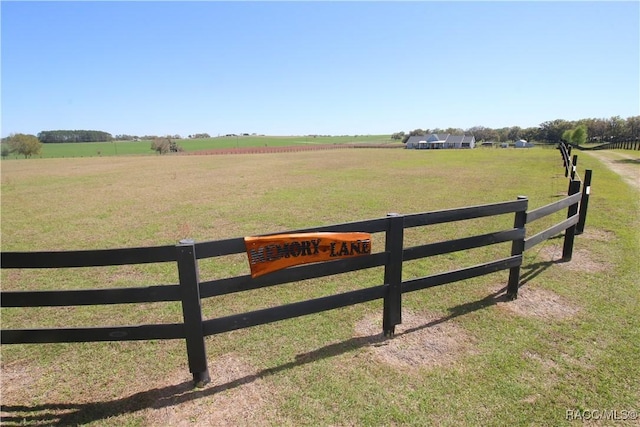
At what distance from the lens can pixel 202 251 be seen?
10.3ft

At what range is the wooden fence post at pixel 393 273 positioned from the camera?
12.7 ft

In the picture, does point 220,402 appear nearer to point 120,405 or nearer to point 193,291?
point 120,405

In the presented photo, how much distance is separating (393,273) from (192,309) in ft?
7.21

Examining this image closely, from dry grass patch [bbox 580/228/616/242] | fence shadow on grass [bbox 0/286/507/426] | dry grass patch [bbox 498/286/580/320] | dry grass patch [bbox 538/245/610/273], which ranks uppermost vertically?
dry grass patch [bbox 580/228/616/242]

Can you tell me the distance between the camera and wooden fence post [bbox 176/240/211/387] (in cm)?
307

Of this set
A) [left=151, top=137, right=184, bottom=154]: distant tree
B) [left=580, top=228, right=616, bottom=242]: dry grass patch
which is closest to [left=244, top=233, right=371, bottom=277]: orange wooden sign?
[left=580, top=228, right=616, bottom=242]: dry grass patch

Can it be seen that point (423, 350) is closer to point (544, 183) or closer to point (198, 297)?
point (198, 297)

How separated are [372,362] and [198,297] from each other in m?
1.97

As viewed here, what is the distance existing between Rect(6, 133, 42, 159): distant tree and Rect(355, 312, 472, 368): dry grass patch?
95.9m

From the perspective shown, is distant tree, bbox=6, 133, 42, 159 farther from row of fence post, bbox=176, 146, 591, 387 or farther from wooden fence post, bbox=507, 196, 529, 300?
wooden fence post, bbox=507, 196, 529, 300

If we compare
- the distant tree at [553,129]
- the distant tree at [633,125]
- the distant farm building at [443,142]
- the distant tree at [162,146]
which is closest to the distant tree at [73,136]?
the distant tree at [162,146]

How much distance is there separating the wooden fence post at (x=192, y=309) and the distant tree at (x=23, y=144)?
9532 centimetres

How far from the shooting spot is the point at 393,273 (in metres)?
4.03

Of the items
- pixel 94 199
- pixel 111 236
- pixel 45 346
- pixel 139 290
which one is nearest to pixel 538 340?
pixel 139 290
